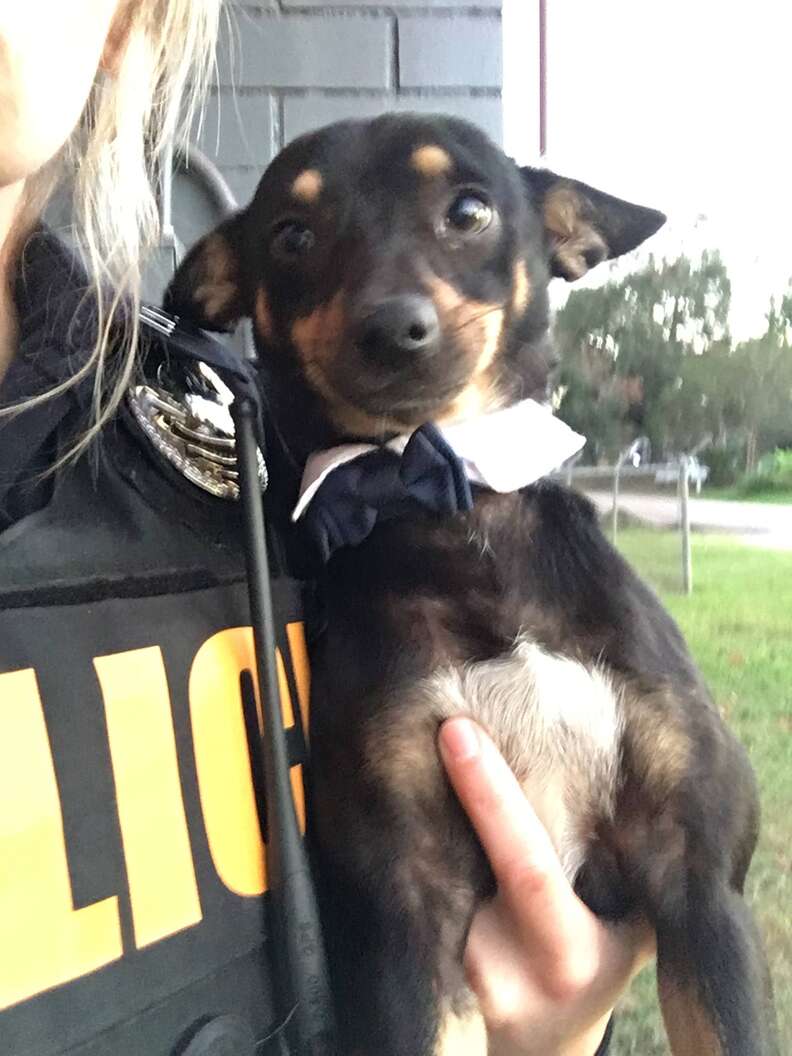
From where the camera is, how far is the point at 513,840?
78 centimetres

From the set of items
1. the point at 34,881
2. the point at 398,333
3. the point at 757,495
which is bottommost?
the point at 34,881

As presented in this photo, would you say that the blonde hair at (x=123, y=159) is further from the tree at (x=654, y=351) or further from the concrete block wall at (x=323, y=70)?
the concrete block wall at (x=323, y=70)

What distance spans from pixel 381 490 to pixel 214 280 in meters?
0.34

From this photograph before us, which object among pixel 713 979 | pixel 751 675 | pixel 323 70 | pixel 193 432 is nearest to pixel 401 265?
pixel 193 432

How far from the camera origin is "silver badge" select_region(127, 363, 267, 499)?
2.60 feet

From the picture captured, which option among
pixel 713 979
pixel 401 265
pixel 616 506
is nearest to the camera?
pixel 713 979

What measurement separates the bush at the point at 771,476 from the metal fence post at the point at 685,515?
0.08 meters

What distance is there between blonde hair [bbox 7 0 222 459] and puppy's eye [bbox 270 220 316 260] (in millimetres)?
140

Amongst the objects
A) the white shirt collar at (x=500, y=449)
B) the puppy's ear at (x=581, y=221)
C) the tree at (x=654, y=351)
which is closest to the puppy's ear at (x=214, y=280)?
the white shirt collar at (x=500, y=449)

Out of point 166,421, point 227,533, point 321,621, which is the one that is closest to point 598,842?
point 321,621

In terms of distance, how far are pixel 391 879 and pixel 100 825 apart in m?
0.24

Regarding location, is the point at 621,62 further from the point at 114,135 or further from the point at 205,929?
the point at 205,929

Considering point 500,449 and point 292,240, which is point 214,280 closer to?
point 292,240

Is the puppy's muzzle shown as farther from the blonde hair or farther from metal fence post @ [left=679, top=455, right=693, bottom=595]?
metal fence post @ [left=679, top=455, right=693, bottom=595]
